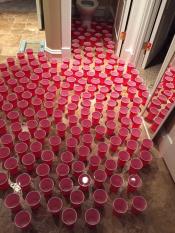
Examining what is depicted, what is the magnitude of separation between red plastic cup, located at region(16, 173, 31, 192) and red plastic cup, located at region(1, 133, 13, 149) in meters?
0.34

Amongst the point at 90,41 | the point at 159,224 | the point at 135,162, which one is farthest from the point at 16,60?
the point at 159,224

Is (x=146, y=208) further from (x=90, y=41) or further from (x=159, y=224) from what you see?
(x=90, y=41)

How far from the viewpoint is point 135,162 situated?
75.6 inches

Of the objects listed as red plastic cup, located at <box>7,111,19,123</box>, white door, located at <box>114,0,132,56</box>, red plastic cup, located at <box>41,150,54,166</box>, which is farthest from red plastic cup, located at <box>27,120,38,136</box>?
white door, located at <box>114,0,132,56</box>

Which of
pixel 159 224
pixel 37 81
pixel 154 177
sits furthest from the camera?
pixel 37 81

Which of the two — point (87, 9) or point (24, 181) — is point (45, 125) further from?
point (87, 9)

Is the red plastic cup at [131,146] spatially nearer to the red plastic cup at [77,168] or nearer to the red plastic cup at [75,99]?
the red plastic cup at [77,168]

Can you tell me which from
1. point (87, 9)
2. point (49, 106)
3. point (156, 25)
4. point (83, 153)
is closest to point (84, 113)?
point (49, 106)

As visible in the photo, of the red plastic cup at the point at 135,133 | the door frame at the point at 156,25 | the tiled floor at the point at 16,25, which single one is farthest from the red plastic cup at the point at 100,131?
the tiled floor at the point at 16,25

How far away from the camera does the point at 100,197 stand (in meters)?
1.66

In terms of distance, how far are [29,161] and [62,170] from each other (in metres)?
0.28

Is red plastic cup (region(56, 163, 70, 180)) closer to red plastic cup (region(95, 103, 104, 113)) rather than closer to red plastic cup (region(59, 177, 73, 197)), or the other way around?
red plastic cup (region(59, 177, 73, 197))

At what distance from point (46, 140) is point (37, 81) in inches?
32.3

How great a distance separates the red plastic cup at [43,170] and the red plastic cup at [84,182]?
269 mm
